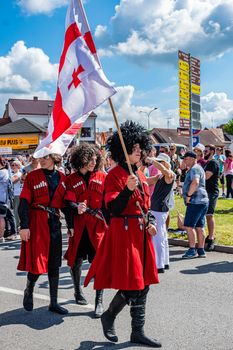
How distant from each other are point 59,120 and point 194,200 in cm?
393

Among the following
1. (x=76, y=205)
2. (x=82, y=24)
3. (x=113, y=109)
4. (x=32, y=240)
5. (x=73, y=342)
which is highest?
(x=82, y=24)

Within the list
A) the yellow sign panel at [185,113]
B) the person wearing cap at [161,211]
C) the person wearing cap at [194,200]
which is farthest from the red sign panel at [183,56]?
the person wearing cap at [161,211]

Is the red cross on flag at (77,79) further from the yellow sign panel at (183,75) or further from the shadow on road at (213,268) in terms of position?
the yellow sign panel at (183,75)

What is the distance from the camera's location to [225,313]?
16.4 feet

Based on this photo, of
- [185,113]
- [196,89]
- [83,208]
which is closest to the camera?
[83,208]

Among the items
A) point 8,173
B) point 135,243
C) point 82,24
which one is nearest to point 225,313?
point 135,243

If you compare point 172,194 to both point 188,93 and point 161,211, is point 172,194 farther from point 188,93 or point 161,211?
point 188,93

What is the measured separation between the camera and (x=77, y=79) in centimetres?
430

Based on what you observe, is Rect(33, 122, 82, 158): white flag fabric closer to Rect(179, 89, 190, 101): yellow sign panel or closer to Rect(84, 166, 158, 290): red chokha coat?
Rect(84, 166, 158, 290): red chokha coat

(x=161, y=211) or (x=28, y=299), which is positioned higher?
(x=161, y=211)

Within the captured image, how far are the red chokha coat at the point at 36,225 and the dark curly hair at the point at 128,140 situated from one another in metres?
1.16

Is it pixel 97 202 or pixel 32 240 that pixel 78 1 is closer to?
pixel 97 202

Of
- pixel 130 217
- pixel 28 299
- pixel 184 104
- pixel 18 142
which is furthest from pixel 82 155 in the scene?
pixel 18 142

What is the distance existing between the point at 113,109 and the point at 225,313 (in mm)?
2664
